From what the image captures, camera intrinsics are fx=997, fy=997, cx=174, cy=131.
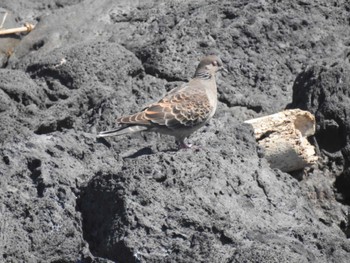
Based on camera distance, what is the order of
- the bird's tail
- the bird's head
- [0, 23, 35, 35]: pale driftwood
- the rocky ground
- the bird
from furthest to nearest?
1. [0, 23, 35, 35]: pale driftwood
2. the bird's head
3. the bird
4. the bird's tail
5. the rocky ground

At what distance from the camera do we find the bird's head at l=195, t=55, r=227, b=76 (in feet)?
28.8

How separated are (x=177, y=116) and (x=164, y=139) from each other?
2.10 ft

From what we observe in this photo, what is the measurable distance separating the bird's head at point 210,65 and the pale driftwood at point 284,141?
748mm

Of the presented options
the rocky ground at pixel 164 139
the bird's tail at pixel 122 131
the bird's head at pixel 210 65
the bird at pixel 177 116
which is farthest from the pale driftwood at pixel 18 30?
the bird's tail at pixel 122 131

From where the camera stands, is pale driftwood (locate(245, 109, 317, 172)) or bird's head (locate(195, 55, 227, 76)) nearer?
pale driftwood (locate(245, 109, 317, 172))

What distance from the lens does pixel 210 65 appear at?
29.0 feet

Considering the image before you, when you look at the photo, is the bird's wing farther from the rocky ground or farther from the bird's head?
the bird's head

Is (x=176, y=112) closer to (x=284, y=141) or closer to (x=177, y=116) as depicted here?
(x=177, y=116)

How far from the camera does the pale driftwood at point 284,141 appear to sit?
26.8 ft

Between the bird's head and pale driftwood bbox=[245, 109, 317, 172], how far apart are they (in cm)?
75

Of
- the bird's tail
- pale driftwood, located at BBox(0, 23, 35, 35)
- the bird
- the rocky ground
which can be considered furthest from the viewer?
pale driftwood, located at BBox(0, 23, 35, 35)

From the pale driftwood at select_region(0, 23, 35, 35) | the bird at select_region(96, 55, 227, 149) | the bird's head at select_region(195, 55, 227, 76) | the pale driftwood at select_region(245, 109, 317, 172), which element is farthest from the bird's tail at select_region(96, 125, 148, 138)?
the pale driftwood at select_region(0, 23, 35, 35)

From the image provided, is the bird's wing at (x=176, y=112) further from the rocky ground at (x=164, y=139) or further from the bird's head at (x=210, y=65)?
the bird's head at (x=210, y=65)

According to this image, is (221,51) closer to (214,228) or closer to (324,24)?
(324,24)
